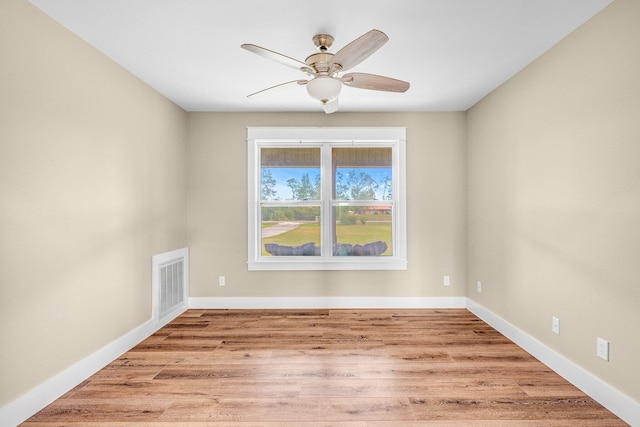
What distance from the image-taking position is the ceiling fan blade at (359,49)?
1.76m

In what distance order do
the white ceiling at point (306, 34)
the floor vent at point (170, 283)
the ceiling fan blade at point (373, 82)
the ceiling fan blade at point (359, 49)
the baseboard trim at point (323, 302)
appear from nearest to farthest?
the ceiling fan blade at point (359, 49)
the white ceiling at point (306, 34)
the ceiling fan blade at point (373, 82)
the floor vent at point (170, 283)
the baseboard trim at point (323, 302)

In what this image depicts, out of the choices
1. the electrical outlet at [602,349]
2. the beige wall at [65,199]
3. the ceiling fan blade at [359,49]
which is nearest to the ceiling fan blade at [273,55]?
the ceiling fan blade at [359,49]

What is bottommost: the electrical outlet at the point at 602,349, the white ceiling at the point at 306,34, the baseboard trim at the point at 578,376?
the baseboard trim at the point at 578,376

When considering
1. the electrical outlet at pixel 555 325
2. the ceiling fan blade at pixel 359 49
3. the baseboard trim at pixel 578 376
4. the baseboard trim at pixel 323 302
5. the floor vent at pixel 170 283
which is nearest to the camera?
the ceiling fan blade at pixel 359 49

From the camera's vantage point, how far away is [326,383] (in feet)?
7.62

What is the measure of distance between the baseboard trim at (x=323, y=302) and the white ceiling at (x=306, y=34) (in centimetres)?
245

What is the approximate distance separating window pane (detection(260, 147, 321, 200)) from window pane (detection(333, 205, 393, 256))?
1.53 ft

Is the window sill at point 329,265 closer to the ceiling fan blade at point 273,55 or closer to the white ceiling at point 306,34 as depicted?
the white ceiling at point 306,34

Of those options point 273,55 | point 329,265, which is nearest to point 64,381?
point 273,55

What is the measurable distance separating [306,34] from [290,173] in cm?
209

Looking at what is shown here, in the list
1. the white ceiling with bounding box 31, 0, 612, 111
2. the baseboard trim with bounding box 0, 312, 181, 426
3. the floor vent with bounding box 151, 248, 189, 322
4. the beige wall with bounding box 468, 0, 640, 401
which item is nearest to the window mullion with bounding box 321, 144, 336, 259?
the white ceiling with bounding box 31, 0, 612, 111

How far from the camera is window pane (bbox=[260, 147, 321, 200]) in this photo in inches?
166

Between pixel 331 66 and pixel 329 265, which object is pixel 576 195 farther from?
pixel 329 265

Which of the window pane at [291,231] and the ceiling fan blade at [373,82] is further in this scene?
the window pane at [291,231]
